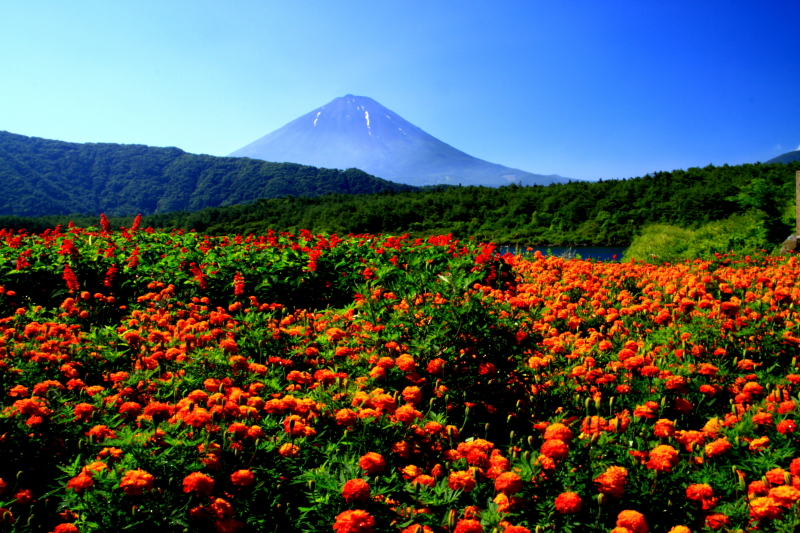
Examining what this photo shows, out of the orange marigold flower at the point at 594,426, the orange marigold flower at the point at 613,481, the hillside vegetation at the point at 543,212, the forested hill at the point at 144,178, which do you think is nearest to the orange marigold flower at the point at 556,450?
the orange marigold flower at the point at 613,481

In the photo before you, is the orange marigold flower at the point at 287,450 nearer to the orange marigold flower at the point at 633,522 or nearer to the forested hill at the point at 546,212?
the orange marigold flower at the point at 633,522

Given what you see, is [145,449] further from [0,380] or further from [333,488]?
[0,380]

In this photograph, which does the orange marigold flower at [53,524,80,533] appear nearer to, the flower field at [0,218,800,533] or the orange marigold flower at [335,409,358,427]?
the flower field at [0,218,800,533]

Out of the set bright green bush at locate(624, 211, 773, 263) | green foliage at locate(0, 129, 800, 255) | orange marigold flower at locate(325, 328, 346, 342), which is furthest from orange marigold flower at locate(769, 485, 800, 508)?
bright green bush at locate(624, 211, 773, 263)

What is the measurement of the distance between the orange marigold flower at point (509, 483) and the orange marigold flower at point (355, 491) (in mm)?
438

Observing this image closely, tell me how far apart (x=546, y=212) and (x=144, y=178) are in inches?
4714

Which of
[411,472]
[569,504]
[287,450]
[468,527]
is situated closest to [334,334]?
[287,450]

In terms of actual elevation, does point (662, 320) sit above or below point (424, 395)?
above

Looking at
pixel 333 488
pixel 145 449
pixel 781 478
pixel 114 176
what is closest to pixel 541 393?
pixel 781 478

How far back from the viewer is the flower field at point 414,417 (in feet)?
5.45

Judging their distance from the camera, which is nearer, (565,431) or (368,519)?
(368,519)

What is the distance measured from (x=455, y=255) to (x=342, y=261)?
1.34 m

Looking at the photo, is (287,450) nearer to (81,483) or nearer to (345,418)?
(345,418)

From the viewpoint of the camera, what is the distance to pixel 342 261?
5629mm
